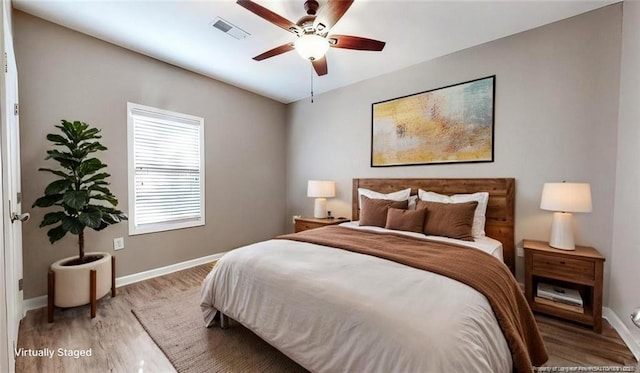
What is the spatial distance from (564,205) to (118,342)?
3.61 m

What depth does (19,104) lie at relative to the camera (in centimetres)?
228

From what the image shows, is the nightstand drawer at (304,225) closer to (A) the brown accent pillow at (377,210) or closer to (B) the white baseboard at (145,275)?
(A) the brown accent pillow at (377,210)

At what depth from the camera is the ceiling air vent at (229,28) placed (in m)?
2.38

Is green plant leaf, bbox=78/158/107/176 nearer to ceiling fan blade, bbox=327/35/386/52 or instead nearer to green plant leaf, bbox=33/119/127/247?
green plant leaf, bbox=33/119/127/247

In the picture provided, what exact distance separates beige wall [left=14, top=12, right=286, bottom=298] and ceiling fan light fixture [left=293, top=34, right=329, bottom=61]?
6.95 ft

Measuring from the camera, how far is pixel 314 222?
144 inches

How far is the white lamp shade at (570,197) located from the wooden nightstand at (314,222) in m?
2.34

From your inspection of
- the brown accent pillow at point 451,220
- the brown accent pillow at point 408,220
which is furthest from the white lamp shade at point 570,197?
the brown accent pillow at point 408,220

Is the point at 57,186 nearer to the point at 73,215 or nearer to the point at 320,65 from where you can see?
the point at 73,215

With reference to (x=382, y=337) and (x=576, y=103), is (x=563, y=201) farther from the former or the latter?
(x=382, y=337)

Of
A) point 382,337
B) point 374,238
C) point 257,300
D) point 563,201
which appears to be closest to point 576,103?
point 563,201

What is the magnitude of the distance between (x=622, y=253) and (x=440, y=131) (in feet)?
6.00

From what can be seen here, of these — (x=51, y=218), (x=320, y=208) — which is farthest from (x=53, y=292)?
(x=320, y=208)

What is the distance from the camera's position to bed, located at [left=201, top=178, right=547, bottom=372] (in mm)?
1011
